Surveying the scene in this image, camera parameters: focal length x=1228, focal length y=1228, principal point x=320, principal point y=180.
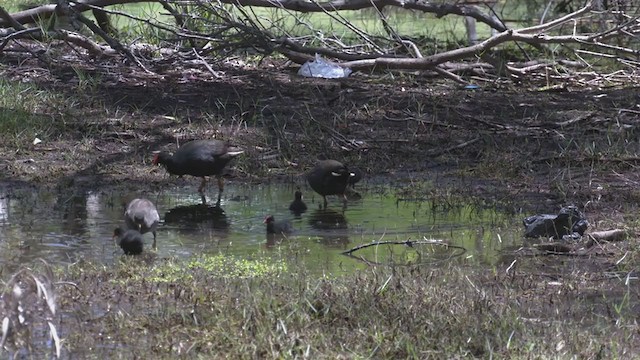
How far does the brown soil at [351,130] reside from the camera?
1032 centimetres

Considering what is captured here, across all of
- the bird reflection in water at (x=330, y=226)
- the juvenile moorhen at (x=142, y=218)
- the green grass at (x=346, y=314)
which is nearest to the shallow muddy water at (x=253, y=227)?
the bird reflection in water at (x=330, y=226)

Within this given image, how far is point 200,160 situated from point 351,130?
2.18m

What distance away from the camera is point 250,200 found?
996cm

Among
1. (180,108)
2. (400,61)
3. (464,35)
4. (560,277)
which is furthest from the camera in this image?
(464,35)

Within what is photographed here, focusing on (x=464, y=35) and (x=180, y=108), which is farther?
(x=464, y=35)

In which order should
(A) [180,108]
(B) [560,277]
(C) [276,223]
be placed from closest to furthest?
(B) [560,277] → (C) [276,223] → (A) [180,108]

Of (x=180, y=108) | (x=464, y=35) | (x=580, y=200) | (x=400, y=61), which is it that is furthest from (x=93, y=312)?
(x=464, y=35)

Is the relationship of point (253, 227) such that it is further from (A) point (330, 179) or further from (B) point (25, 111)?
(B) point (25, 111)

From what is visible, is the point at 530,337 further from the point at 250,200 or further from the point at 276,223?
the point at 250,200

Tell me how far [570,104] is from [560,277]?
576 cm

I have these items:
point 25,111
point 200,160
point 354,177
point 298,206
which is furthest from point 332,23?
point 298,206

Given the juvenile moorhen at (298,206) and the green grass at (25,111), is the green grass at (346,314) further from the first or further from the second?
the green grass at (25,111)

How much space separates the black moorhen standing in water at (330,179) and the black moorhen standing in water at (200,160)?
82 centimetres

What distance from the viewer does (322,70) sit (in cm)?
1348
